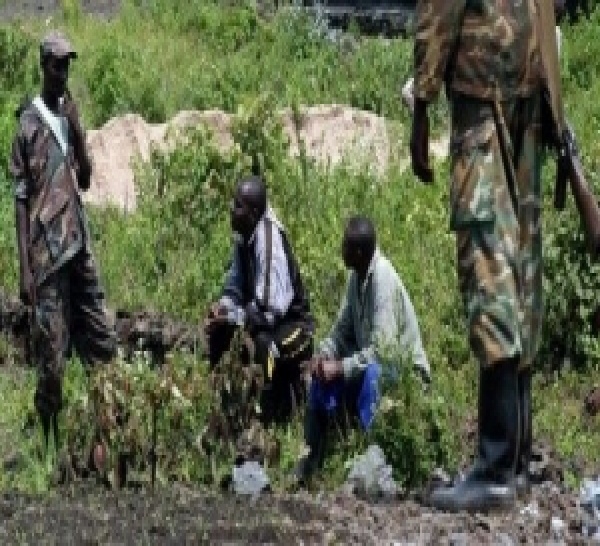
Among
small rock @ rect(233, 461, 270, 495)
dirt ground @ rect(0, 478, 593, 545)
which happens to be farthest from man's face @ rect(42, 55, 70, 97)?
dirt ground @ rect(0, 478, 593, 545)

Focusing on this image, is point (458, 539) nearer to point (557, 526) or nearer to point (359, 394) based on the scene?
point (557, 526)

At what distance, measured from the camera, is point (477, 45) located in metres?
5.81

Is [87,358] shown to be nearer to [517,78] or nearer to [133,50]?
[517,78]

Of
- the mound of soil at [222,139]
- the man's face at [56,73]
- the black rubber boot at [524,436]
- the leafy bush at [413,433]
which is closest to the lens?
the black rubber boot at [524,436]

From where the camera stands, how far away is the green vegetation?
7.16m

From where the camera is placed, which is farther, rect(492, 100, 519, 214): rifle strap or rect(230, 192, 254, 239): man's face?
rect(230, 192, 254, 239): man's face

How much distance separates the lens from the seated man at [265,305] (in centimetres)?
794

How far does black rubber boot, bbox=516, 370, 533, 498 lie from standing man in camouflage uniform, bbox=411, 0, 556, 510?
0.34 ft

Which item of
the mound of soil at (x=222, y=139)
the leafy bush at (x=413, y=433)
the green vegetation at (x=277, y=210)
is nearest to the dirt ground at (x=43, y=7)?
the green vegetation at (x=277, y=210)

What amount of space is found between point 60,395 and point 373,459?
1.80 m

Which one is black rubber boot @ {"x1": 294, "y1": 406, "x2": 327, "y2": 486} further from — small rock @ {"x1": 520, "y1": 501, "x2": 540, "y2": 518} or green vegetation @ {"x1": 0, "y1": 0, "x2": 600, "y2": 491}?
small rock @ {"x1": 520, "y1": 501, "x2": 540, "y2": 518}

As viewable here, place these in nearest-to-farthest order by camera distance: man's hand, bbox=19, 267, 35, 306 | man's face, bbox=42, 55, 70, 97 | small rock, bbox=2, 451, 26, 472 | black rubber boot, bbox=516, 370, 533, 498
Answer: black rubber boot, bbox=516, 370, 533, 498 → man's face, bbox=42, 55, 70, 97 → small rock, bbox=2, 451, 26, 472 → man's hand, bbox=19, 267, 35, 306

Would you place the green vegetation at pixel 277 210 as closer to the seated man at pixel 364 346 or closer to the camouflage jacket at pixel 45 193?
the seated man at pixel 364 346

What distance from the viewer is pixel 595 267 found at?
927 centimetres
